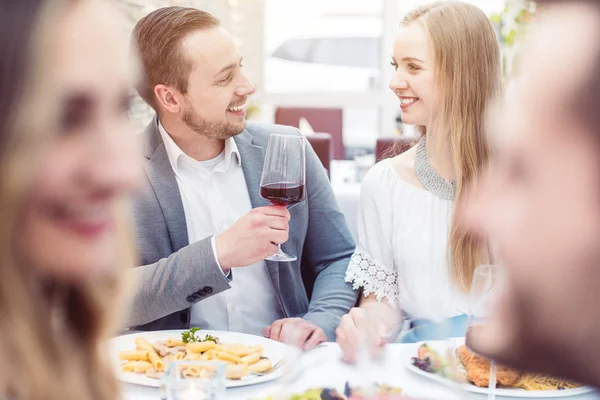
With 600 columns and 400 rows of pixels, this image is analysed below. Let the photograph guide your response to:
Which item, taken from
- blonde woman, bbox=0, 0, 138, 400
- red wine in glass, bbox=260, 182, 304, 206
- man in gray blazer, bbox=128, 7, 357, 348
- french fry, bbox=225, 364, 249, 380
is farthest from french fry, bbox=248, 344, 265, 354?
blonde woman, bbox=0, 0, 138, 400

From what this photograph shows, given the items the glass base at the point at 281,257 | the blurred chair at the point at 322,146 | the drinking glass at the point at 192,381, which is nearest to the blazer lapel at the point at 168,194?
the glass base at the point at 281,257

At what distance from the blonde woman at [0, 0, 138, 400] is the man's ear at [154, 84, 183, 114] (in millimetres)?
1756

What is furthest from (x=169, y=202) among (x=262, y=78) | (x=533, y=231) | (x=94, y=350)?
(x=262, y=78)

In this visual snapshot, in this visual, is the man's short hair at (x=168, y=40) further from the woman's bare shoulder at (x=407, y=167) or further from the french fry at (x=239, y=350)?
the french fry at (x=239, y=350)

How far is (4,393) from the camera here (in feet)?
1.45

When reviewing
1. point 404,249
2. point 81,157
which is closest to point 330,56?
point 404,249

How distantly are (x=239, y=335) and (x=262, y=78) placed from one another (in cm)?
633

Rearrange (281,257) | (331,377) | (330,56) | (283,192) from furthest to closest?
(330,56) < (281,257) < (283,192) < (331,377)

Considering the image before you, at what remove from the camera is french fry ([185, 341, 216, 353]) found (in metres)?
1.39

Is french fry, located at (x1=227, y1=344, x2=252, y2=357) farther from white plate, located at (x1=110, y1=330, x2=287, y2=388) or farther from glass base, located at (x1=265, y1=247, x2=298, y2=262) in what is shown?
glass base, located at (x1=265, y1=247, x2=298, y2=262)

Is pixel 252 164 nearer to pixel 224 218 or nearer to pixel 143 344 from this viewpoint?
pixel 224 218

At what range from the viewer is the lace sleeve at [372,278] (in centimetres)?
192

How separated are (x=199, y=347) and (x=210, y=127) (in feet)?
2.82

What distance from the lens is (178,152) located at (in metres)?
2.07
